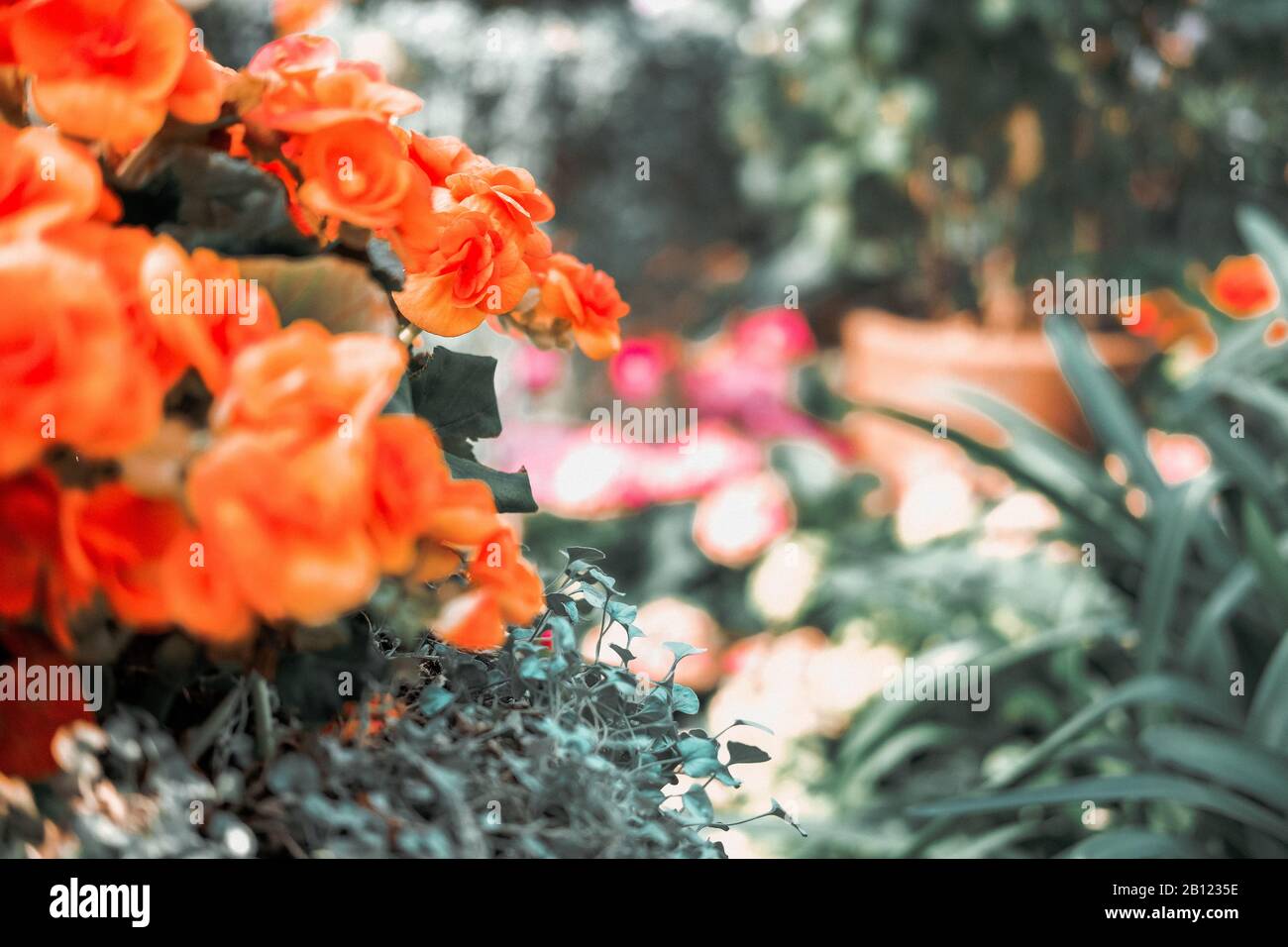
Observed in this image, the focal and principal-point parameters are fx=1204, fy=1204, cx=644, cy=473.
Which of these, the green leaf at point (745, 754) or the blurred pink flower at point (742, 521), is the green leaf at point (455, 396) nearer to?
the green leaf at point (745, 754)

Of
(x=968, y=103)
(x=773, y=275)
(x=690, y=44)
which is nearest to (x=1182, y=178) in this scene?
(x=968, y=103)

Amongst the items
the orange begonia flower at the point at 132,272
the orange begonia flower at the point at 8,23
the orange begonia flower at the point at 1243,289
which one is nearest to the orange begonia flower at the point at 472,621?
the orange begonia flower at the point at 132,272

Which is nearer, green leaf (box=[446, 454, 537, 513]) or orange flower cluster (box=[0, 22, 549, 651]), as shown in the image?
orange flower cluster (box=[0, 22, 549, 651])

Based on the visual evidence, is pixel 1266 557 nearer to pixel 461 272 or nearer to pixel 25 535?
pixel 461 272

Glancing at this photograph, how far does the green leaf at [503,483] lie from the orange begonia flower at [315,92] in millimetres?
A: 134

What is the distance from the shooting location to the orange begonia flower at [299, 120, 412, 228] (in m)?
0.43

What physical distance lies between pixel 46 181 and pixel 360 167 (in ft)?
0.34

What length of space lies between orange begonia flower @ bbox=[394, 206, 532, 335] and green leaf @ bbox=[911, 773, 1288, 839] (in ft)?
1.97

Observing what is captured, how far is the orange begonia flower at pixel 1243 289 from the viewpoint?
200cm

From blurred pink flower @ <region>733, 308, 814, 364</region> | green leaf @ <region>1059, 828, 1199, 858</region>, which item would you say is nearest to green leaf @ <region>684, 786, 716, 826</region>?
green leaf @ <region>1059, 828, 1199, 858</region>

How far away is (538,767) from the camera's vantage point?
43cm

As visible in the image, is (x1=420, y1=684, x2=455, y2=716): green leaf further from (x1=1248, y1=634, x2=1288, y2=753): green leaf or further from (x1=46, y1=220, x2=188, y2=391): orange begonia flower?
(x1=1248, y1=634, x2=1288, y2=753): green leaf
